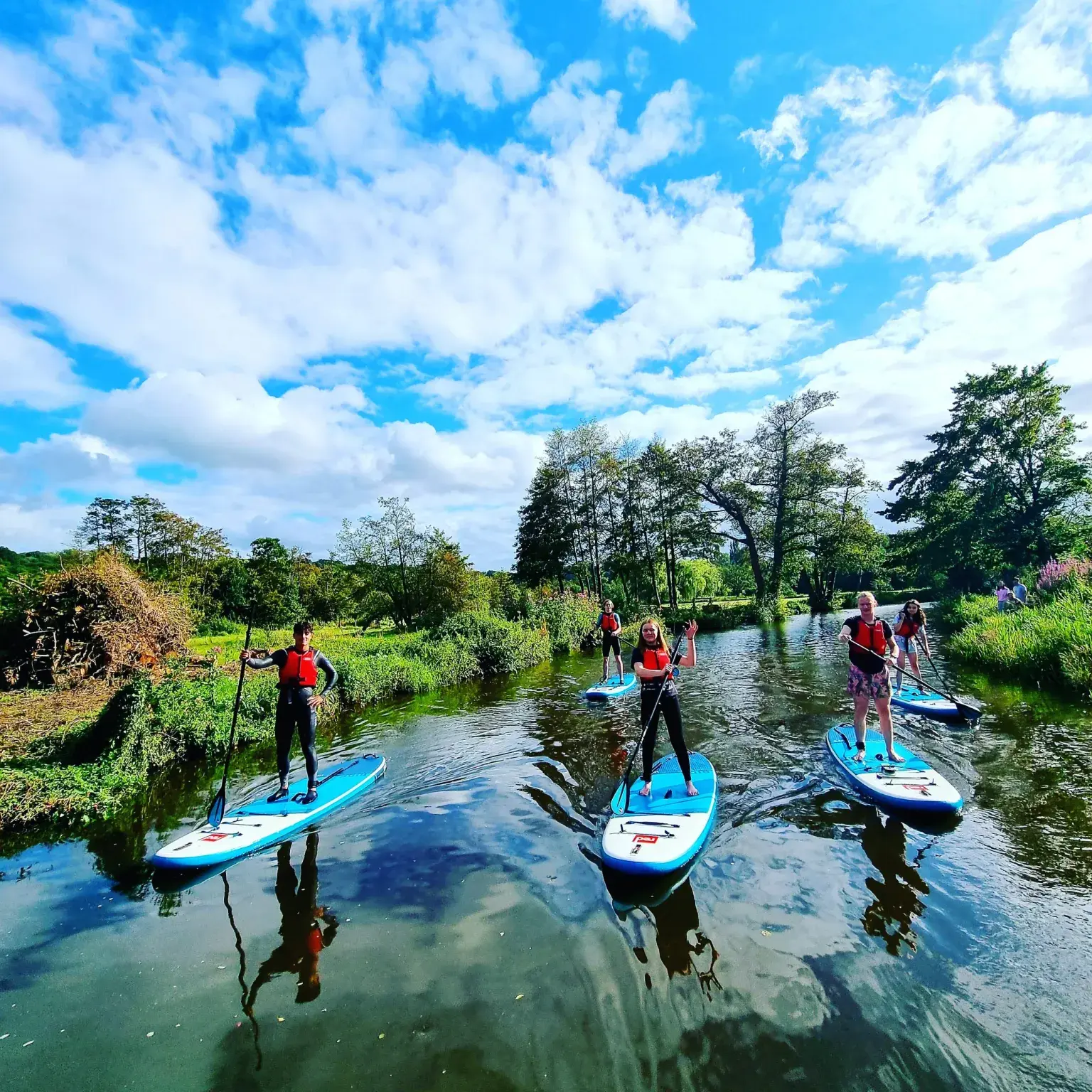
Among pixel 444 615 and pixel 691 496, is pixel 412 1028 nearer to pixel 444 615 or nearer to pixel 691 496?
pixel 444 615

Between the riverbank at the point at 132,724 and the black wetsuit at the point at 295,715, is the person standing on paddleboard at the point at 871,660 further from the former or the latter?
the riverbank at the point at 132,724

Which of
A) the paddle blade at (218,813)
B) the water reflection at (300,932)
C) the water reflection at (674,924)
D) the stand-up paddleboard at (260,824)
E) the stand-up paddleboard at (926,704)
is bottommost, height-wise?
the water reflection at (300,932)

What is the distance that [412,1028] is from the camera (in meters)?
3.63

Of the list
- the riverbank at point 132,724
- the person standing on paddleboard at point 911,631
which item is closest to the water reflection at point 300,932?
the riverbank at point 132,724

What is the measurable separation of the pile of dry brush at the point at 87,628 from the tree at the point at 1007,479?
112 ft

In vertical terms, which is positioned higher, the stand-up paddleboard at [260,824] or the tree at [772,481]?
the tree at [772,481]

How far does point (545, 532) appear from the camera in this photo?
39.7 metres

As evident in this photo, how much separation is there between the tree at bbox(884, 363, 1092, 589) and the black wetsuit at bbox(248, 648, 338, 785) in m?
31.2

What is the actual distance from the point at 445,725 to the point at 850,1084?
1025 cm

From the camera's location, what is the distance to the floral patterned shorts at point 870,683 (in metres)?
7.23

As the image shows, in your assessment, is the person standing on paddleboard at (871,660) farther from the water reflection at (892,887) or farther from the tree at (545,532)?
the tree at (545,532)

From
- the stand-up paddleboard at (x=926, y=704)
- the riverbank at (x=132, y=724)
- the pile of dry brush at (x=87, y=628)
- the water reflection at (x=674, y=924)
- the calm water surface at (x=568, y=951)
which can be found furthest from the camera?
the pile of dry brush at (x=87, y=628)

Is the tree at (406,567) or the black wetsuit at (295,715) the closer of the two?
the black wetsuit at (295,715)

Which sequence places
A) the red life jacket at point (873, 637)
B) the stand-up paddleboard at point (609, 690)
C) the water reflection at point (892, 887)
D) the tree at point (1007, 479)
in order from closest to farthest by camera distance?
the water reflection at point (892, 887), the red life jacket at point (873, 637), the stand-up paddleboard at point (609, 690), the tree at point (1007, 479)
